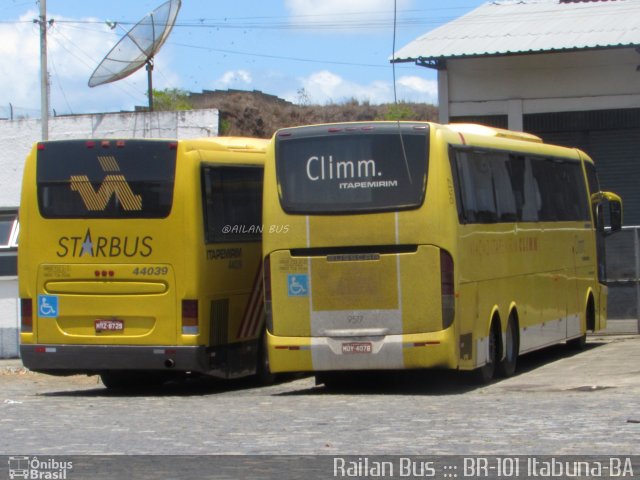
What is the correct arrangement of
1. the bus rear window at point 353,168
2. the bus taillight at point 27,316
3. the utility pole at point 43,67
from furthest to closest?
the utility pole at point 43,67 → the bus taillight at point 27,316 → the bus rear window at point 353,168

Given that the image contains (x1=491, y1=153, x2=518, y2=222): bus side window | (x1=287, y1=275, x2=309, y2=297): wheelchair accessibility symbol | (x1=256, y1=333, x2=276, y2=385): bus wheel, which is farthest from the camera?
(x1=256, y1=333, x2=276, y2=385): bus wheel

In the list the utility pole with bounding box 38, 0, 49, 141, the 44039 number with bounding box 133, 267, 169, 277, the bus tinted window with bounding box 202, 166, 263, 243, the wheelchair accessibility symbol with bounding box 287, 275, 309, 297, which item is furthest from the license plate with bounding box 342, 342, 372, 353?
the utility pole with bounding box 38, 0, 49, 141

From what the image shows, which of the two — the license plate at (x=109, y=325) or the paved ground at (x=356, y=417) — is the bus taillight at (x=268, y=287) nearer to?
the paved ground at (x=356, y=417)

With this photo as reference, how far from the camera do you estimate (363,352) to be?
1462cm

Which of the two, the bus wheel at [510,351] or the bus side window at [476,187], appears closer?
the bus side window at [476,187]

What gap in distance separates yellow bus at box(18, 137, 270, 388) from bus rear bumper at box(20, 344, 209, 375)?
0.01 meters

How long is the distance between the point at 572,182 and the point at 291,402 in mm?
7732

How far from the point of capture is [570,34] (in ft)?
82.5

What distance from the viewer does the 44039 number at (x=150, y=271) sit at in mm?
15477

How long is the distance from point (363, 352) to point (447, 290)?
3.93ft

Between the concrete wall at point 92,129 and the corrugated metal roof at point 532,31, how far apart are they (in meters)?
5.10

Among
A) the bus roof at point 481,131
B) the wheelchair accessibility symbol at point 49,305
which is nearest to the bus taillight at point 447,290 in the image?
the bus roof at point 481,131

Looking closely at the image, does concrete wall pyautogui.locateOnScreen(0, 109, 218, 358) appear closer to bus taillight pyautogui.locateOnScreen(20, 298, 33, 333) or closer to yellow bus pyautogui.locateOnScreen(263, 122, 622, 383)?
bus taillight pyautogui.locateOnScreen(20, 298, 33, 333)

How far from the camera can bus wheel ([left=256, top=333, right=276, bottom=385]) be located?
17.2 meters
